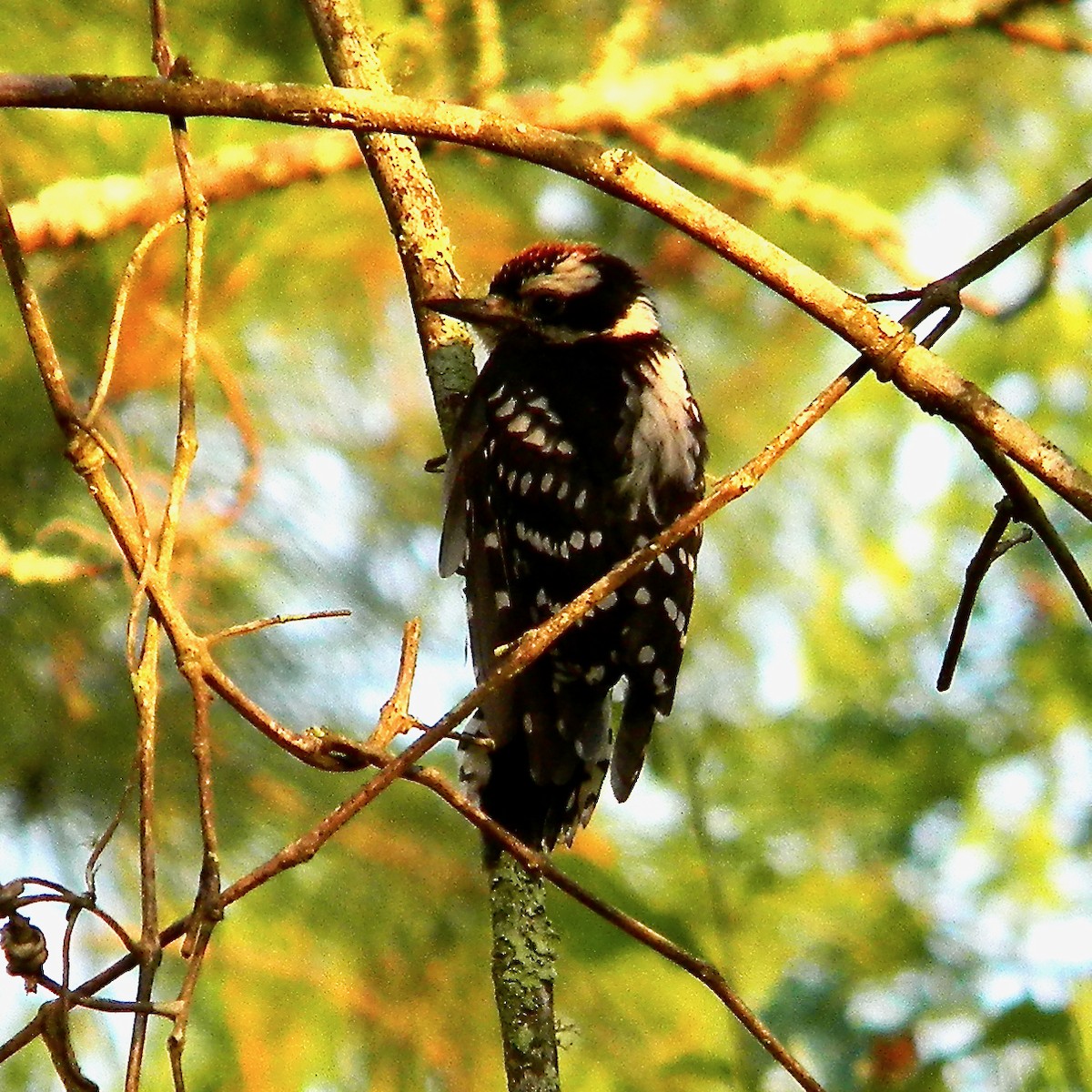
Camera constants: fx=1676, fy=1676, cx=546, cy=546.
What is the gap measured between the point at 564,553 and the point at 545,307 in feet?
2.05

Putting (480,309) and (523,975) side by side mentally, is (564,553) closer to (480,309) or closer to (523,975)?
(480,309)

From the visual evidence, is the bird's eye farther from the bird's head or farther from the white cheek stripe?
the white cheek stripe

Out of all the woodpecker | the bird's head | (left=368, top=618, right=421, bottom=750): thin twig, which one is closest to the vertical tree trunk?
the woodpecker

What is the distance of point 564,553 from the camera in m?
2.71

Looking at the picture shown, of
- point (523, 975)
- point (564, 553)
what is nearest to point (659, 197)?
point (523, 975)

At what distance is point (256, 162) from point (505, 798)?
54.9 inches

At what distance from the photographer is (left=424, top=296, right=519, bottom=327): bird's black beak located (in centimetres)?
254

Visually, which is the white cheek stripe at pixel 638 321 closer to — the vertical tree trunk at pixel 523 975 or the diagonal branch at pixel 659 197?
the vertical tree trunk at pixel 523 975

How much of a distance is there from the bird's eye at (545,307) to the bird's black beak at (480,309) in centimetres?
7

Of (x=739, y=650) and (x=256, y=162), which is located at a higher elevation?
(x=739, y=650)

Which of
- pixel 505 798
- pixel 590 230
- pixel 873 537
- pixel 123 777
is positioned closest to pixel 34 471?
pixel 123 777

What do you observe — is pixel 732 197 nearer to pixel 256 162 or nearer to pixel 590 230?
pixel 590 230

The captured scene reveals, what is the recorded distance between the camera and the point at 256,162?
3264mm

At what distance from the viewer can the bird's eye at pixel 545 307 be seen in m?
3.10
